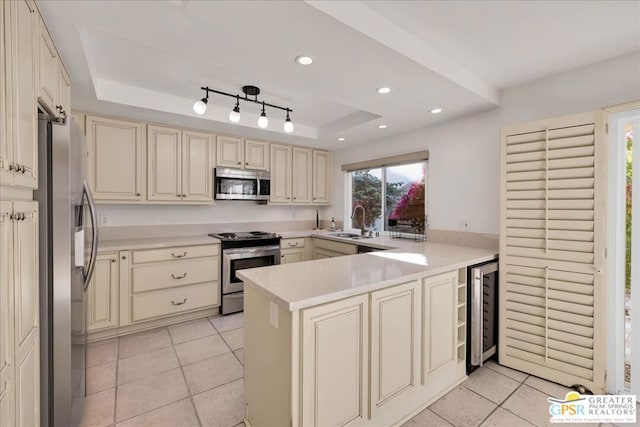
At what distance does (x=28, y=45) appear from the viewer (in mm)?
1288

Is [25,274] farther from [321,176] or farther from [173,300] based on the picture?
[321,176]

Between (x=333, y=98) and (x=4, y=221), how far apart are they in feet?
7.37

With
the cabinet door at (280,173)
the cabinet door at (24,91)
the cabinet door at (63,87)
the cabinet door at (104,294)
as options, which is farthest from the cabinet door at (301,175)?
the cabinet door at (24,91)

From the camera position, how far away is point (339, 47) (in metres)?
1.69

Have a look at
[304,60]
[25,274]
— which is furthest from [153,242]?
[304,60]

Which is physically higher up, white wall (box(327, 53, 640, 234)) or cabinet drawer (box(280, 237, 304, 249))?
white wall (box(327, 53, 640, 234))

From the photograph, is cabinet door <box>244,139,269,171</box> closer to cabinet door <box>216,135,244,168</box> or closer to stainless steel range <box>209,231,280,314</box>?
cabinet door <box>216,135,244,168</box>

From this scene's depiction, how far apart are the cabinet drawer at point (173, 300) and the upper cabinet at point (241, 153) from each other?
1572 mm

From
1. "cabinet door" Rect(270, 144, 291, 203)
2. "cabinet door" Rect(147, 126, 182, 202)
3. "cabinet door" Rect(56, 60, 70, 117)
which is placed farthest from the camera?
"cabinet door" Rect(270, 144, 291, 203)

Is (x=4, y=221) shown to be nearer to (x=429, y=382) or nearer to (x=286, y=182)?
(x=429, y=382)

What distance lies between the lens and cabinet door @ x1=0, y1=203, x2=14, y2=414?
3.24 ft

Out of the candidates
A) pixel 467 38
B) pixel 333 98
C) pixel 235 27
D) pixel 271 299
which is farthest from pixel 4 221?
pixel 467 38

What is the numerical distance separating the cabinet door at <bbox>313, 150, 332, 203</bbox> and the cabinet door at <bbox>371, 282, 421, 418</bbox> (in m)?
3.01

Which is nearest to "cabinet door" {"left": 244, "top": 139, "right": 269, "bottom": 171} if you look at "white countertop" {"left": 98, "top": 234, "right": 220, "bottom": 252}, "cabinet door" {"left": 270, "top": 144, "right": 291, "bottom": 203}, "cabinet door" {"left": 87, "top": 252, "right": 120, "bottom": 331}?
"cabinet door" {"left": 270, "top": 144, "right": 291, "bottom": 203}
